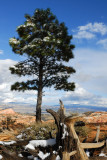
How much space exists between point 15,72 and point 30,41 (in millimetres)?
3161

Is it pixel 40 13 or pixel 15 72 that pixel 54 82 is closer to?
pixel 15 72

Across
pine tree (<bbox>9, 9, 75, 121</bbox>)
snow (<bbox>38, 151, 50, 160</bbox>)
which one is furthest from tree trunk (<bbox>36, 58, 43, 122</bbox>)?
snow (<bbox>38, 151, 50, 160</bbox>)

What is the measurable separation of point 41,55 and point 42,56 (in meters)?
0.20

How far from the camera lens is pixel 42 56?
14297 millimetres

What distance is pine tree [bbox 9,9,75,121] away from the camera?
14258 millimetres

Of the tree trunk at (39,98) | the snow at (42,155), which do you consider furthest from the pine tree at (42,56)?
the snow at (42,155)

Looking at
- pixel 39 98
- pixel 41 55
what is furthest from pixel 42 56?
pixel 39 98

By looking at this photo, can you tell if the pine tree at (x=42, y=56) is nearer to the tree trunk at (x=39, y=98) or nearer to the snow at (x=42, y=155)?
the tree trunk at (x=39, y=98)

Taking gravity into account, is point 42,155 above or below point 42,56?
below

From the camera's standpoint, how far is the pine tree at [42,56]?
14258 millimetres

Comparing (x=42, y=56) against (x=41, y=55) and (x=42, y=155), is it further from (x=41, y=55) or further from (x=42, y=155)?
(x=42, y=155)

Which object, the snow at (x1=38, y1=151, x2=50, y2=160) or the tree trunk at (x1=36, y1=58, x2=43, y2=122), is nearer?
the snow at (x1=38, y1=151, x2=50, y2=160)

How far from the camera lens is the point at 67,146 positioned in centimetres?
443

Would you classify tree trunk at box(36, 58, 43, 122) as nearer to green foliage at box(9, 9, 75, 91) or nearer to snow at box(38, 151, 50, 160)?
green foliage at box(9, 9, 75, 91)
